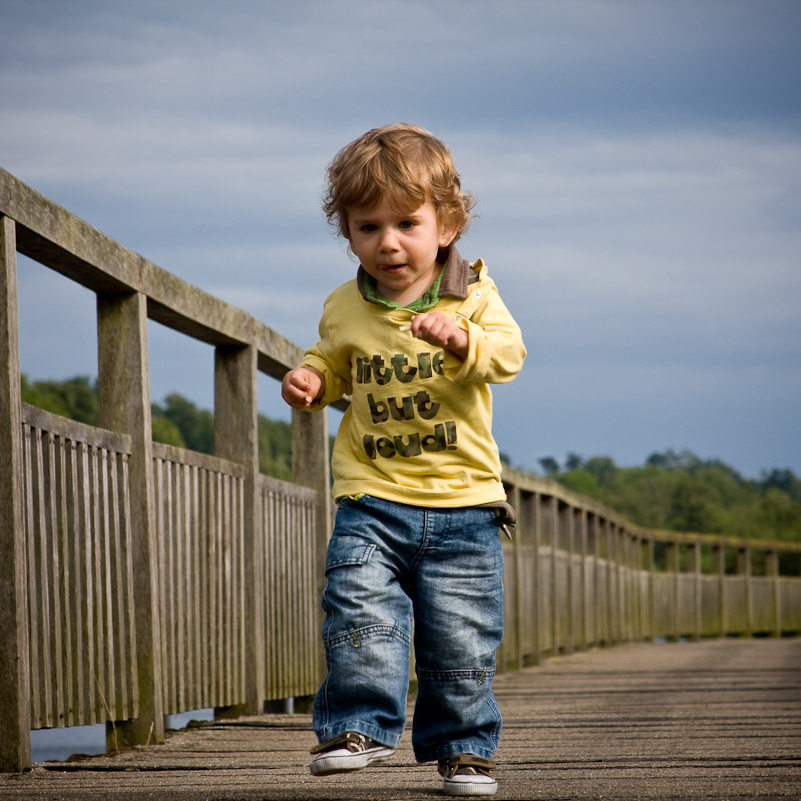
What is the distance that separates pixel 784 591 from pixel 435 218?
567 inches

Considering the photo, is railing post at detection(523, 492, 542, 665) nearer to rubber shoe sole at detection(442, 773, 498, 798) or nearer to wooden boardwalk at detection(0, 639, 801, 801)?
wooden boardwalk at detection(0, 639, 801, 801)

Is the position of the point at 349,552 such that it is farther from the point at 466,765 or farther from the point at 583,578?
the point at 583,578

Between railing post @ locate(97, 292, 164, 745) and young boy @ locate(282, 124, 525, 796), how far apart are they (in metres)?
0.94

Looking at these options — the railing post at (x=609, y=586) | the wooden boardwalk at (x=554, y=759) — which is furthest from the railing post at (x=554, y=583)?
the wooden boardwalk at (x=554, y=759)

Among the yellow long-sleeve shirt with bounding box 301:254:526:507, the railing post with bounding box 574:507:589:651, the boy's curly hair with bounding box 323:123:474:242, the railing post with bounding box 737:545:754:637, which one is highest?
the boy's curly hair with bounding box 323:123:474:242

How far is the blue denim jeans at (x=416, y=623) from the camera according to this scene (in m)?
2.48

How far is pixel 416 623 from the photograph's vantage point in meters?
2.59

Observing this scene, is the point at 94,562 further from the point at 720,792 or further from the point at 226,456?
the point at 720,792

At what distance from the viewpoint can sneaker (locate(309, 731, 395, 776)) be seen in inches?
92.9

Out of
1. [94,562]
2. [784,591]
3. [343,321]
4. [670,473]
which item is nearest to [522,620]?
[94,562]

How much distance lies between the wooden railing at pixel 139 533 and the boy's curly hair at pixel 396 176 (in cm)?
74

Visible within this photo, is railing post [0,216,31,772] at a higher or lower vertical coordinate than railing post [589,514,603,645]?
higher

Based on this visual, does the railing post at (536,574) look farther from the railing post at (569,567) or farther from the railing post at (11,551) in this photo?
the railing post at (11,551)

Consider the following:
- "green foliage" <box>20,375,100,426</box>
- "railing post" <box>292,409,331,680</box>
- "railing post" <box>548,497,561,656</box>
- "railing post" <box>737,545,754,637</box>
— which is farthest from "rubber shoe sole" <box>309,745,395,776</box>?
"green foliage" <box>20,375,100,426</box>
